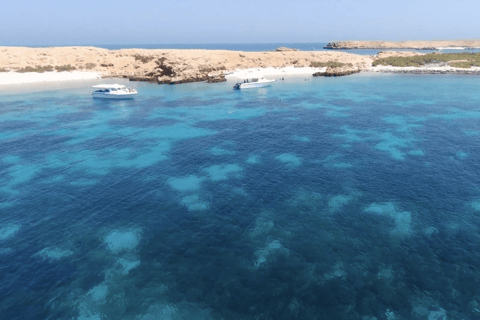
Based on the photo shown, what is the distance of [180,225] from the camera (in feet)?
103

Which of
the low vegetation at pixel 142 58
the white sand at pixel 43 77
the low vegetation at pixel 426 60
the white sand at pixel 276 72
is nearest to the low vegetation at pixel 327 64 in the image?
the white sand at pixel 276 72

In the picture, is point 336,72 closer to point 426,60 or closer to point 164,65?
point 426,60

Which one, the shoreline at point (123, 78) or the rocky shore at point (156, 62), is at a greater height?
the rocky shore at point (156, 62)

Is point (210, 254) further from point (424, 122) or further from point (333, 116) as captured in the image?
point (424, 122)

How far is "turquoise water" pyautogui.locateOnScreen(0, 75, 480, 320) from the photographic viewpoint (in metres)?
22.5

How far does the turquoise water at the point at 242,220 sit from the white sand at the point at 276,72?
3392 inches

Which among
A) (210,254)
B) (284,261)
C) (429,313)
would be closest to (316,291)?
(284,261)

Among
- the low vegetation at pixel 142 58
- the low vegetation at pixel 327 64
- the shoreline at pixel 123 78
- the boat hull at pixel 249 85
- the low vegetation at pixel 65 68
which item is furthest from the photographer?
the low vegetation at pixel 327 64

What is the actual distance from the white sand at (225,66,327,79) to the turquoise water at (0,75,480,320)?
3392 inches

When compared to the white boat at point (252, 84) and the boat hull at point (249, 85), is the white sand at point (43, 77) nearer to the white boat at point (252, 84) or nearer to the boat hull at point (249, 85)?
the white boat at point (252, 84)

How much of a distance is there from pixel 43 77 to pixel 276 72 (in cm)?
11738

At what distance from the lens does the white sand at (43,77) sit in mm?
127275

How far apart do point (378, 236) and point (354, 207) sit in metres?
5.37

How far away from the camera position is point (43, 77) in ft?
439
